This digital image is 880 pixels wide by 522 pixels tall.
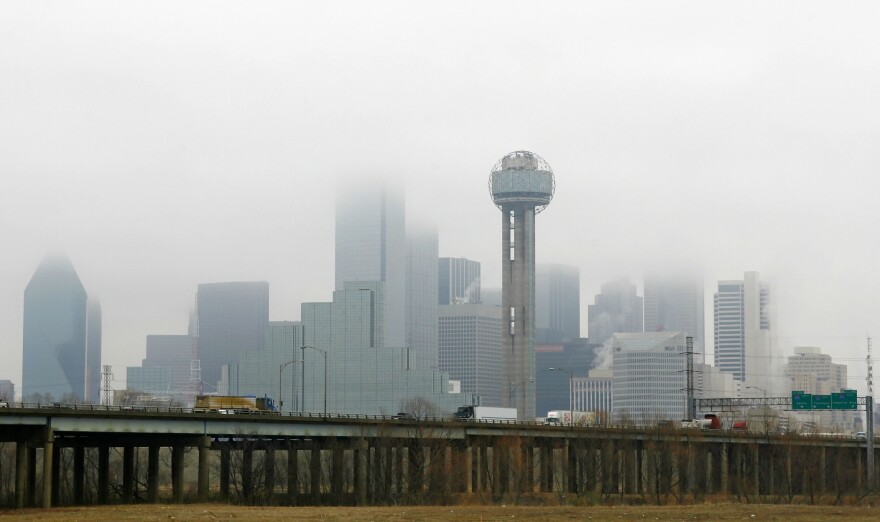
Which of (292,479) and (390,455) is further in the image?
(292,479)

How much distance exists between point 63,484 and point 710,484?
77.0 m

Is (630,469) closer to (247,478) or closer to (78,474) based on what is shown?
(247,478)

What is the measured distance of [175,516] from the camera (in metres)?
91.8

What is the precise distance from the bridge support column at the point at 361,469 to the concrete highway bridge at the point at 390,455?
0.70 feet

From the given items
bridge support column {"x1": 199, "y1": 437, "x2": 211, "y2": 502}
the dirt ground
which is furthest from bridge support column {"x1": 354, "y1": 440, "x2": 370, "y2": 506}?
the dirt ground

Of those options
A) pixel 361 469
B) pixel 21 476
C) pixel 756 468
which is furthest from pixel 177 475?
pixel 756 468

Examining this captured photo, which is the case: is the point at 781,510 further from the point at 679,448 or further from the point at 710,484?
the point at 710,484

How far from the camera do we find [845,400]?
18050 centimetres

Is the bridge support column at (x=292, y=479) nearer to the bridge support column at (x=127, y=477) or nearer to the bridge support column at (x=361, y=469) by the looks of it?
the bridge support column at (x=361, y=469)

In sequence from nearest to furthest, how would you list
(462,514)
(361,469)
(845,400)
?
(462,514) < (361,469) < (845,400)

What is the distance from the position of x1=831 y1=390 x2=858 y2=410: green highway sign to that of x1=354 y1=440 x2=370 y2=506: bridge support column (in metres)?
67.2

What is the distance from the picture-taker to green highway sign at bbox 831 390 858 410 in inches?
7057

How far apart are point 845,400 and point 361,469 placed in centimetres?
7241

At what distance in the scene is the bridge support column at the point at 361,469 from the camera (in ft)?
437
